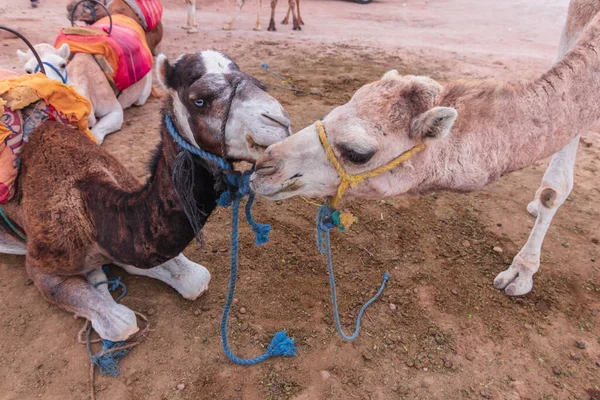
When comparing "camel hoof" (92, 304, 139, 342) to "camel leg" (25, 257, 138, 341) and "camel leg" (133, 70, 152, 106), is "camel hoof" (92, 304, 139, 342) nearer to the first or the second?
"camel leg" (25, 257, 138, 341)

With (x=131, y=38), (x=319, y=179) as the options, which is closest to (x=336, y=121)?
(x=319, y=179)

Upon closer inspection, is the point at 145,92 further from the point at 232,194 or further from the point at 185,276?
the point at 232,194

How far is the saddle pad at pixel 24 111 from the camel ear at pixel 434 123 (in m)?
2.75

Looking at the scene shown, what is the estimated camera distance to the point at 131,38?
20.1ft

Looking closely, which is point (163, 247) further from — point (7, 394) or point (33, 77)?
point (33, 77)

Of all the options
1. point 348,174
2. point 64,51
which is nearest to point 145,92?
point 64,51

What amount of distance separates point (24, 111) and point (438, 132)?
2.99m

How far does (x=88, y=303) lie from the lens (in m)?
2.73

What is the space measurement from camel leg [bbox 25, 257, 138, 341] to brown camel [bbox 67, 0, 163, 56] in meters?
5.75

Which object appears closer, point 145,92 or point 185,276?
point 185,276

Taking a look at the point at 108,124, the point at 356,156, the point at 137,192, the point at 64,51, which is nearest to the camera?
the point at 356,156

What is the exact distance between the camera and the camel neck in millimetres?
2428

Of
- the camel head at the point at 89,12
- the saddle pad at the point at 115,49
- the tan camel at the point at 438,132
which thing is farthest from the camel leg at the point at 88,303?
the camel head at the point at 89,12

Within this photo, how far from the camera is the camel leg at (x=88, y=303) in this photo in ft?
8.69
